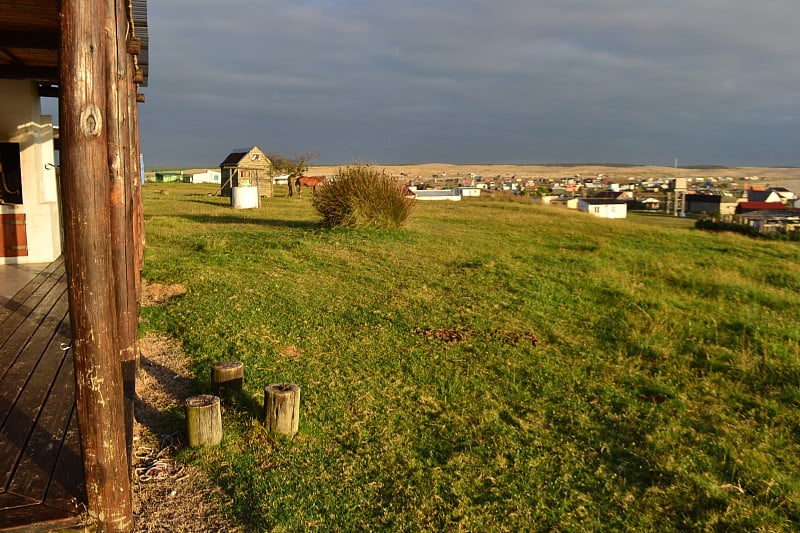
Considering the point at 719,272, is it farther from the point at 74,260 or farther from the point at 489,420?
the point at 74,260

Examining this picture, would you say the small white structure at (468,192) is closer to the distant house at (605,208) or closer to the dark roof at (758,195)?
the distant house at (605,208)

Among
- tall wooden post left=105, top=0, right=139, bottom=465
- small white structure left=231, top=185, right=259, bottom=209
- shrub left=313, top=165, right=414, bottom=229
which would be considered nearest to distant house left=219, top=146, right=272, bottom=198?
small white structure left=231, top=185, right=259, bottom=209

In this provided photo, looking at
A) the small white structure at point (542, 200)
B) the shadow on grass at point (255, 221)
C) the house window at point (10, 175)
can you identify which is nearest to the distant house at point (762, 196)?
the small white structure at point (542, 200)

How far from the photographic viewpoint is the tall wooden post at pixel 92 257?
2600 mm

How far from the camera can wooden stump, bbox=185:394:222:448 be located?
420cm

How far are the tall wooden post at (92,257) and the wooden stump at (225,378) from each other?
1951 millimetres

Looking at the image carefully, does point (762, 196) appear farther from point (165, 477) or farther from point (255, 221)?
point (165, 477)

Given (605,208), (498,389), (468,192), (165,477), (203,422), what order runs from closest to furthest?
(165,477) < (203,422) < (498,389) < (605,208) < (468,192)

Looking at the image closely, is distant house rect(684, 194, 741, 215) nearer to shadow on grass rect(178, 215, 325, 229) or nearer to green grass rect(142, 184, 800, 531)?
shadow on grass rect(178, 215, 325, 229)

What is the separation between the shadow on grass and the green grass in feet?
18.7

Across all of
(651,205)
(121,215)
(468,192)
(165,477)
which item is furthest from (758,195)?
(165,477)

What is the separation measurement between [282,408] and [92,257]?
2.08m

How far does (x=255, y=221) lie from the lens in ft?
64.6

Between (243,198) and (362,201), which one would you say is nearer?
(362,201)
